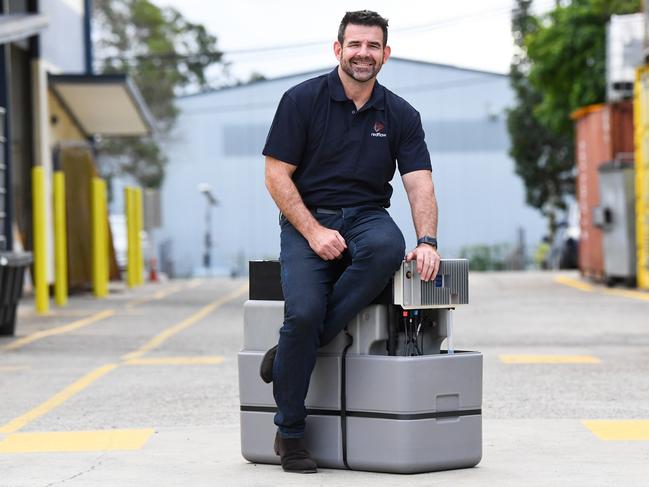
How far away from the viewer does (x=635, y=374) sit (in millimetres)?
11203

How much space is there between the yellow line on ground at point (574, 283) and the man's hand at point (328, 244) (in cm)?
1863

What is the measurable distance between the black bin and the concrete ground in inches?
9.0

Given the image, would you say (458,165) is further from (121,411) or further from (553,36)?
(121,411)

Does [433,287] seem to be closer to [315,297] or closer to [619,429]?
[315,297]

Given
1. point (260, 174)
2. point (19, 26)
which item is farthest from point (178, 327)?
point (260, 174)

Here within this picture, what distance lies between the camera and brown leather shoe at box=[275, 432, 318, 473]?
651 cm

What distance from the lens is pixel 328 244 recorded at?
6508mm

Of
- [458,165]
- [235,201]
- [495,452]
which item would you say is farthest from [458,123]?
[495,452]

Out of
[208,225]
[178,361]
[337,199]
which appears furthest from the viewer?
[208,225]

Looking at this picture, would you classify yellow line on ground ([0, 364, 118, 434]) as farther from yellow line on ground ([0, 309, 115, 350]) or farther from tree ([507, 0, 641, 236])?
tree ([507, 0, 641, 236])

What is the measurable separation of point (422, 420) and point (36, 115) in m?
21.9

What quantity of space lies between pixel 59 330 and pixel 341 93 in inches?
434

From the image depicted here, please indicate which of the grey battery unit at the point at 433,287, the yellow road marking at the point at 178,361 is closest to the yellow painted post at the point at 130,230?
the yellow road marking at the point at 178,361

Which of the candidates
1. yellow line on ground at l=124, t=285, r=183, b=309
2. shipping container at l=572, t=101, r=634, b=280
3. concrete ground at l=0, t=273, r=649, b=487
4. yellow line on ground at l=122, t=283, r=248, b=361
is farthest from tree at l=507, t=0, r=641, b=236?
concrete ground at l=0, t=273, r=649, b=487
